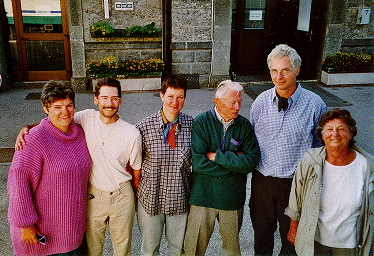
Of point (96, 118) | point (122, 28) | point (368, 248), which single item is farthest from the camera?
point (122, 28)

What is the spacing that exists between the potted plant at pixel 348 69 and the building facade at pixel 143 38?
436mm

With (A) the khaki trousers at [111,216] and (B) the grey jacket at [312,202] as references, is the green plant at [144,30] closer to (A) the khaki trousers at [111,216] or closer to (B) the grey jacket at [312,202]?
(A) the khaki trousers at [111,216]

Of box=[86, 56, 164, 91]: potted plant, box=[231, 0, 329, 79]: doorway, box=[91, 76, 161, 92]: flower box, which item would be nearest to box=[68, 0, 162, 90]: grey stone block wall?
box=[86, 56, 164, 91]: potted plant

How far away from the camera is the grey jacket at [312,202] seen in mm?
2387

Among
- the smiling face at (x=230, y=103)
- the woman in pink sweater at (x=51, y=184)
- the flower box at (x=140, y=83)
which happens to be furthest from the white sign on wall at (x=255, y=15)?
the woman in pink sweater at (x=51, y=184)

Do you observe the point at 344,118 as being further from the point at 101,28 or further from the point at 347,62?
the point at 347,62

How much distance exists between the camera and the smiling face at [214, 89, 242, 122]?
2.69 m

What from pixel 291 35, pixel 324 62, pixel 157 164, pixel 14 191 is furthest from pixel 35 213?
pixel 291 35

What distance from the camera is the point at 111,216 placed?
2.75 meters

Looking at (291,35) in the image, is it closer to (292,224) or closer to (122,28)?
(122,28)

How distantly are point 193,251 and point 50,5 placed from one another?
330 inches

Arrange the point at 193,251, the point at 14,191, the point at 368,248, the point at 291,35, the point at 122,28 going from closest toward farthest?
the point at 14,191, the point at 368,248, the point at 193,251, the point at 122,28, the point at 291,35

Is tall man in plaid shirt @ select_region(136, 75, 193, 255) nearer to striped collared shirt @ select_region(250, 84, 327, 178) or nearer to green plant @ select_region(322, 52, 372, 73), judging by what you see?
striped collared shirt @ select_region(250, 84, 327, 178)

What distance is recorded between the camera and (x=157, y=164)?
9.07 feet
